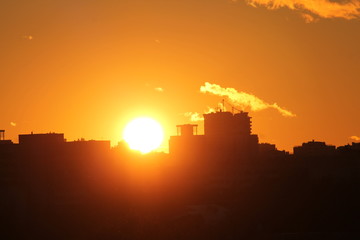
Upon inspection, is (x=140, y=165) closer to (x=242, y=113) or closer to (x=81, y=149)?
(x=81, y=149)

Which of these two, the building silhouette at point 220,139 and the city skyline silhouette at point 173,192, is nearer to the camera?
the city skyline silhouette at point 173,192

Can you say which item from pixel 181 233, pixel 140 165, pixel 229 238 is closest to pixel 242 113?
pixel 140 165

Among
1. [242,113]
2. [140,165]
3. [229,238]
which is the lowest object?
[229,238]

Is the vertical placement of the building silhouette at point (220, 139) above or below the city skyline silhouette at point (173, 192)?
above

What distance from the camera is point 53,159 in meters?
115

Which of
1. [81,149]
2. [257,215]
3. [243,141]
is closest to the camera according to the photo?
[257,215]

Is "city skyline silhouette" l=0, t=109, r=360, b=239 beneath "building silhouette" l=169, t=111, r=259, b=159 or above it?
beneath

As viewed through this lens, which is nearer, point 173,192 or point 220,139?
point 173,192

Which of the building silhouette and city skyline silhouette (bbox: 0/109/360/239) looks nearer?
city skyline silhouette (bbox: 0/109/360/239)

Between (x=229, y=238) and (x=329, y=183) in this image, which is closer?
(x=229, y=238)

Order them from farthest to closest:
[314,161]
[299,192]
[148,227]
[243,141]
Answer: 1. [243,141]
2. [314,161]
3. [299,192]
4. [148,227]

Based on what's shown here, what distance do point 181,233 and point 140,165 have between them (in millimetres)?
59312

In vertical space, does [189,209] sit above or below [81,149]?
below

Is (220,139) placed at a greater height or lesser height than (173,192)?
greater
